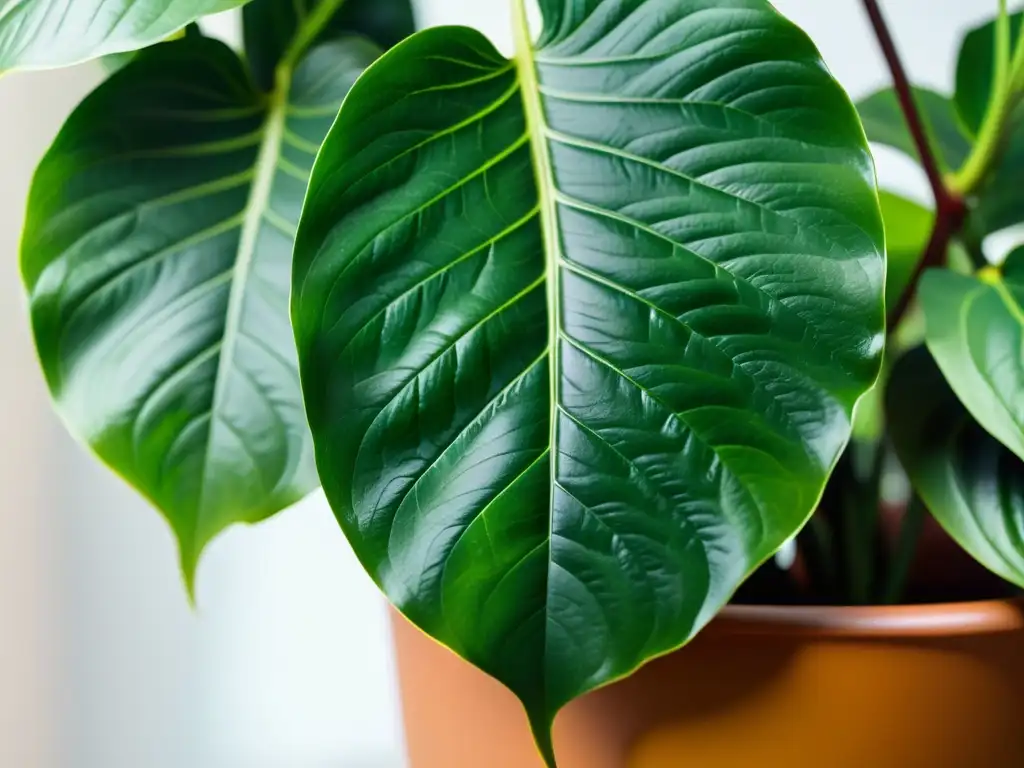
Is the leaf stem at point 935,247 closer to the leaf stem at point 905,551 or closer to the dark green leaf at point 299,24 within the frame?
the leaf stem at point 905,551

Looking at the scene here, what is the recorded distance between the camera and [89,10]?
0.43 metres

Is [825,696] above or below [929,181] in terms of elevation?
below

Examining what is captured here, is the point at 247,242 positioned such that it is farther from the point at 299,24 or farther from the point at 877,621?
the point at 877,621

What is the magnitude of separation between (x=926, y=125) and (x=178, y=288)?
0.54 metres

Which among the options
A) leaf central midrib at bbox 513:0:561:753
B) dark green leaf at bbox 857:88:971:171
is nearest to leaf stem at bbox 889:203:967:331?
dark green leaf at bbox 857:88:971:171

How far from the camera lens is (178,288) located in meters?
0.51

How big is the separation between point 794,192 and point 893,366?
193 millimetres

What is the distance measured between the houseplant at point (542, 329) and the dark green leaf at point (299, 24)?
0.38 feet

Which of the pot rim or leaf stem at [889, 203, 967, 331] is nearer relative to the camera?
the pot rim

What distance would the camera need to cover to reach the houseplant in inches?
14.7

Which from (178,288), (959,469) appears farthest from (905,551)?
(178,288)

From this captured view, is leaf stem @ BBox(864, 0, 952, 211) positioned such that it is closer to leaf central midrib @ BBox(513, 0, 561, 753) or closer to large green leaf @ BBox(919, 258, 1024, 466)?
large green leaf @ BBox(919, 258, 1024, 466)

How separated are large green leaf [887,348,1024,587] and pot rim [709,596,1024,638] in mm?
25

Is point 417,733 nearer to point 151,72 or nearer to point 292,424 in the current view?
point 292,424
